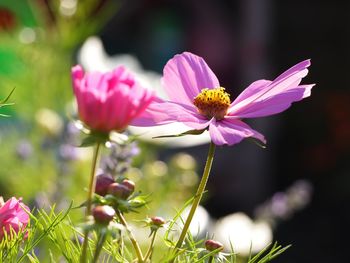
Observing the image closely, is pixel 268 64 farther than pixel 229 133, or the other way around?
pixel 268 64

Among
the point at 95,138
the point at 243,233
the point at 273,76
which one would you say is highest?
the point at 273,76

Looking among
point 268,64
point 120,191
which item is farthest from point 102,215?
point 268,64

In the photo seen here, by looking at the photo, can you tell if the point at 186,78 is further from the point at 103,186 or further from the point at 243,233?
the point at 243,233

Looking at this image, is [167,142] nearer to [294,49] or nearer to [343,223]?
[343,223]

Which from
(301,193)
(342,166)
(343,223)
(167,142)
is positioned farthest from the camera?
(342,166)

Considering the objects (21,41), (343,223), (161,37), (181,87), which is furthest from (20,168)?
(161,37)

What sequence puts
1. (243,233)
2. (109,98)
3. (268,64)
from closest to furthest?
(109,98)
(243,233)
(268,64)

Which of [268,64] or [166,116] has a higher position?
[268,64]
